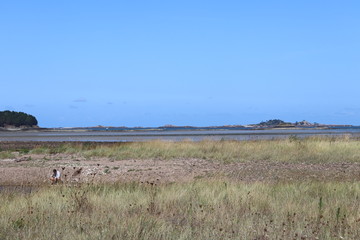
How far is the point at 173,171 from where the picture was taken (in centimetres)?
1959

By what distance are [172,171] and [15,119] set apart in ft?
398

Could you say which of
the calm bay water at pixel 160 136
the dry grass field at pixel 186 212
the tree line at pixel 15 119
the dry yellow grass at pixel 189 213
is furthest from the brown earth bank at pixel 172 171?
the tree line at pixel 15 119

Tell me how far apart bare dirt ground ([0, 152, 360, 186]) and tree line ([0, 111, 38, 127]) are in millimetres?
112648

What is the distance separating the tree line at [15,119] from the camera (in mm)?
131500

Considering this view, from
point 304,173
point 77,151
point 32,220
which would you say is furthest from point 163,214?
point 77,151

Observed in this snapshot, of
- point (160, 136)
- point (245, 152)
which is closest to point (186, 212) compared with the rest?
point (245, 152)

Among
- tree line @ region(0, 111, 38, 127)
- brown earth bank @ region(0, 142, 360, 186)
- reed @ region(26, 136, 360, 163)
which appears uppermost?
tree line @ region(0, 111, 38, 127)

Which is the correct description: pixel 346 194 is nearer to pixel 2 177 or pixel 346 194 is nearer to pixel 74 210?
pixel 74 210

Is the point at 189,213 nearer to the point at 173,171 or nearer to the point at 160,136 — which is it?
the point at 173,171

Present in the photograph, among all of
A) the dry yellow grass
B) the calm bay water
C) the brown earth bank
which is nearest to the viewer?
the dry yellow grass

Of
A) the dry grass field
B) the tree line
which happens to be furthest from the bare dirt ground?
the tree line

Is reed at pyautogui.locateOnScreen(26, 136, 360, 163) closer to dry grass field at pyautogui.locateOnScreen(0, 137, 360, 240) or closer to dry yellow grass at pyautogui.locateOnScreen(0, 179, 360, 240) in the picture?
dry grass field at pyautogui.locateOnScreen(0, 137, 360, 240)

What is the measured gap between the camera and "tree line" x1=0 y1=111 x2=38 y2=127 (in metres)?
132

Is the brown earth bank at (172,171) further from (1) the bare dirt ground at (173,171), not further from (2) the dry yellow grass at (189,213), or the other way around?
(2) the dry yellow grass at (189,213)
